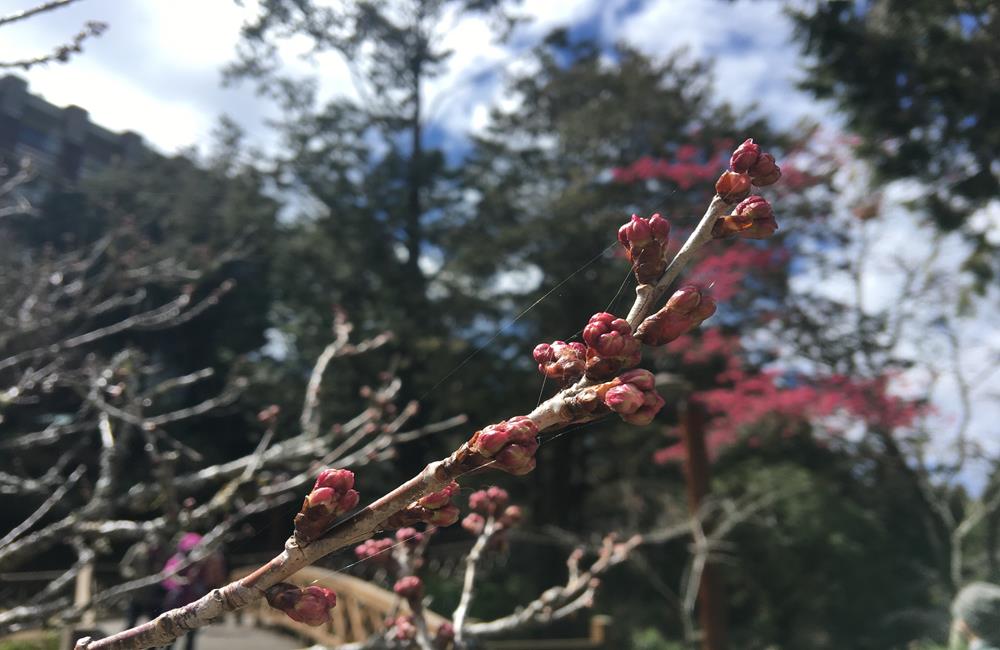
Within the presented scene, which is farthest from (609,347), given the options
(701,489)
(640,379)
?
(701,489)

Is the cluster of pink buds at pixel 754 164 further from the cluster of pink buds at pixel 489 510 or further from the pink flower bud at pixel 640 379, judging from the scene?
the cluster of pink buds at pixel 489 510

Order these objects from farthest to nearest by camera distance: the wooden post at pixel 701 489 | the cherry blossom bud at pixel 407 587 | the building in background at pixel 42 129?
the wooden post at pixel 701 489 → the building in background at pixel 42 129 → the cherry blossom bud at pixel 407 587

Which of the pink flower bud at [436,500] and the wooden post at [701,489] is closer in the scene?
the pink flower bud at [436,500]

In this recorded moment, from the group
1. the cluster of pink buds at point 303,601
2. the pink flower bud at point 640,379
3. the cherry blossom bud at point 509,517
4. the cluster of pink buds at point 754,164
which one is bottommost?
the cluster of pink buds at point 303,601

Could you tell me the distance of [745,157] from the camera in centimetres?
72

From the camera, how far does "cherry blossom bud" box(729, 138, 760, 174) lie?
28.3 inches

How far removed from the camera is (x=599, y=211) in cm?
969

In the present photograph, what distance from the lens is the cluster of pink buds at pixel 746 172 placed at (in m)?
0.72

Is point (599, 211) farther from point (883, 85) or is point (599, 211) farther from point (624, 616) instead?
point (624, 616)

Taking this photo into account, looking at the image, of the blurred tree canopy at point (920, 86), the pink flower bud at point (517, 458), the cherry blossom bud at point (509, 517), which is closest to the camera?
the pink flower bud at point (517, 458)

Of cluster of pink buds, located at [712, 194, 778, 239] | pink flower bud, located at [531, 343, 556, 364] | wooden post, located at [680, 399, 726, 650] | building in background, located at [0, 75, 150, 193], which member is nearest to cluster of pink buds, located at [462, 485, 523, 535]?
pink flower bud, located at [531, 343, 556, 364]

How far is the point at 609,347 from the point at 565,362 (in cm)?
7

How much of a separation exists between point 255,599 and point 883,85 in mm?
5349

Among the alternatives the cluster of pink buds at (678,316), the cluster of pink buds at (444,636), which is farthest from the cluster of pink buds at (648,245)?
the cluster of pink buds at (444,636)
